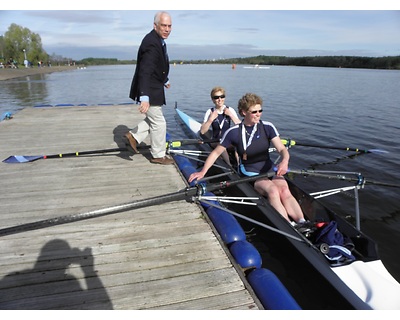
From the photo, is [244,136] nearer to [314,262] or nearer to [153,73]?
[153,73]

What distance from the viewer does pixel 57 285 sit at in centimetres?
298

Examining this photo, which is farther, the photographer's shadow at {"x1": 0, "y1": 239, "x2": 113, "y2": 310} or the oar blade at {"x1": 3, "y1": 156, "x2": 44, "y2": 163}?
the oar blade at {"x1": 3, "y1": 156, "x2": 44, "y2": 163}

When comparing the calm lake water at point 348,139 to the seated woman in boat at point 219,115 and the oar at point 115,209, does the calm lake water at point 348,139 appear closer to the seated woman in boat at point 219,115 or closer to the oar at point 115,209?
the seated woman in boat at point 219,115

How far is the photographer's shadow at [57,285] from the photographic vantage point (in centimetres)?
278

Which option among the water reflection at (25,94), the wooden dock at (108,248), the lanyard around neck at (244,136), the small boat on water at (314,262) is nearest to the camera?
the wooden dock at (108,248)

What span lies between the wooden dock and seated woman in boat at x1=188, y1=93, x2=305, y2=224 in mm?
1004

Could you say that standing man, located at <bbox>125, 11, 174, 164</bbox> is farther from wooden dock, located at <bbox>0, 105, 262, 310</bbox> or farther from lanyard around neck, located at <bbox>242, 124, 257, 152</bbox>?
lanyard around neck, located at <bbox>242, 124, 257, 152</bbox>

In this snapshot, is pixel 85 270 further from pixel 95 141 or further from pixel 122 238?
pixel 95 141

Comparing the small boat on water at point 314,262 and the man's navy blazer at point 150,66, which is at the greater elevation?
the man's navy blazer at point 150,66

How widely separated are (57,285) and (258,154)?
3500 mm

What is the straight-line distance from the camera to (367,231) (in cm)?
577

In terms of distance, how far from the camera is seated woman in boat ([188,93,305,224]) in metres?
4.43

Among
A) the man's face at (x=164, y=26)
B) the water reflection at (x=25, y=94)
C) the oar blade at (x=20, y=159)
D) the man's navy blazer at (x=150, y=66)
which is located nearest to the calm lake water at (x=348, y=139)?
the water reflection at (x=25, y=94)

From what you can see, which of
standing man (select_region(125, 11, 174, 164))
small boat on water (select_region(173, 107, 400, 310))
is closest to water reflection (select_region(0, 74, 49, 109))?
standing man (select_region(125, 11, 174, 164))
